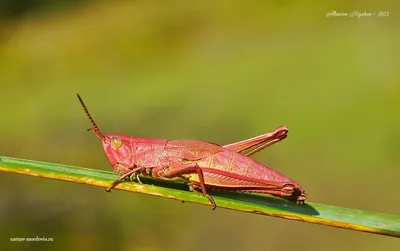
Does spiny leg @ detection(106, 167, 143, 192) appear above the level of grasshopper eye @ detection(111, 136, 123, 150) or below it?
below

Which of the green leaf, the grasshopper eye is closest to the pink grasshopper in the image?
the grasshopper eye

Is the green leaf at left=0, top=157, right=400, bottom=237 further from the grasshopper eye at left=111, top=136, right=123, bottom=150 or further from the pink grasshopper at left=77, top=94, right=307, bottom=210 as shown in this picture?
the grasshopper eye at left=111, top=136, right=123, bottom=150

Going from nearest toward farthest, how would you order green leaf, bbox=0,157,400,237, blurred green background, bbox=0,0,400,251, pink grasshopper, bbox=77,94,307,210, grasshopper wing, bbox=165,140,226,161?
1. green leaf, bbox=0,157,400,237
2. pink grasshopper, bbox=77,94,307,210
3. grasshopper wing, bbox=165,140,226,161
4. blurred green background, bbox=0,0,400,251

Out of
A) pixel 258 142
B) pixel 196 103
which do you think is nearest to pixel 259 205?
pixel 258 142

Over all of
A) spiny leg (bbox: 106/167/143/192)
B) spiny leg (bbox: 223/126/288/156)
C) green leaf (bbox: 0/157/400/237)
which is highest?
spiny leg (bbox: 223/126/288/156)

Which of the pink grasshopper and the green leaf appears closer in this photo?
the green leaf

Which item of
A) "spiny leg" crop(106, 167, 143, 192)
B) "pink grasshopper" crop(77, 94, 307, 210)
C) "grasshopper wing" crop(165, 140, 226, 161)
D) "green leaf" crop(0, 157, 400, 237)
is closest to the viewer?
"green leaf" crop(0, 157, 400, 237)

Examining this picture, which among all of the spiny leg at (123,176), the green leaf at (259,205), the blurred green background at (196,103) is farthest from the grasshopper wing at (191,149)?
the blurred green background at (196,103)

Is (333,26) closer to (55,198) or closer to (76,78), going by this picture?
(76,78)
